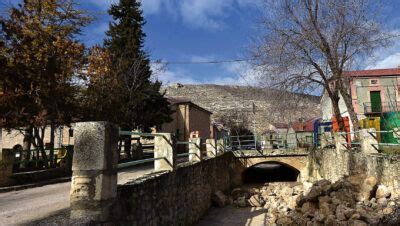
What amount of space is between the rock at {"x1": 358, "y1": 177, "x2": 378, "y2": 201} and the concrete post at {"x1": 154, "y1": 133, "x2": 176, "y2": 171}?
6.34 m

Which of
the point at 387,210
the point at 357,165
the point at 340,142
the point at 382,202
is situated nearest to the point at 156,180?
the point at 387,210

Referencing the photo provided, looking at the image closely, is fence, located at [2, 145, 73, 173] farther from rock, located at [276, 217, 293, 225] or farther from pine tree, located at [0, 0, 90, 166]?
rock, located at [276, 217, 293, 225]

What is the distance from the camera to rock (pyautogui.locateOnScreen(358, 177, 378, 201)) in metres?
10.5

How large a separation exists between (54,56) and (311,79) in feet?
40.1

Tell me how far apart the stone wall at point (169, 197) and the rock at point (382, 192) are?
18.0 feet

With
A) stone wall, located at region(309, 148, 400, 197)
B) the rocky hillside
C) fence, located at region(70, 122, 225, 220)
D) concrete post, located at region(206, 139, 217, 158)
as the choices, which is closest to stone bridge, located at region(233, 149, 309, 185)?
the rocky hillside

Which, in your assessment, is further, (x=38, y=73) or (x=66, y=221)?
(x=38, y=73)

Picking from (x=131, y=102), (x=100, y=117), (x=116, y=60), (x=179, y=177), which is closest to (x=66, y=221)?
(x=179, y=177)

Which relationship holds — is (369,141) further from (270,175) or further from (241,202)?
(270,175)

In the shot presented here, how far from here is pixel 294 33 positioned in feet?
58.7

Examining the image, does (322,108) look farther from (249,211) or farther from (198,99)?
(198,99)

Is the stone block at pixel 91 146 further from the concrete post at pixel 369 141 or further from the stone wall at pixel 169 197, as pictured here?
the concrete post at pixel 369 141

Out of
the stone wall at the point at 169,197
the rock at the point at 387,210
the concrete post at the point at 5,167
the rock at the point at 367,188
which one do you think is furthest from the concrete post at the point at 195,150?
the concrete post at the point at 5,167

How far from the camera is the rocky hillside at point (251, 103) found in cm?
1848
